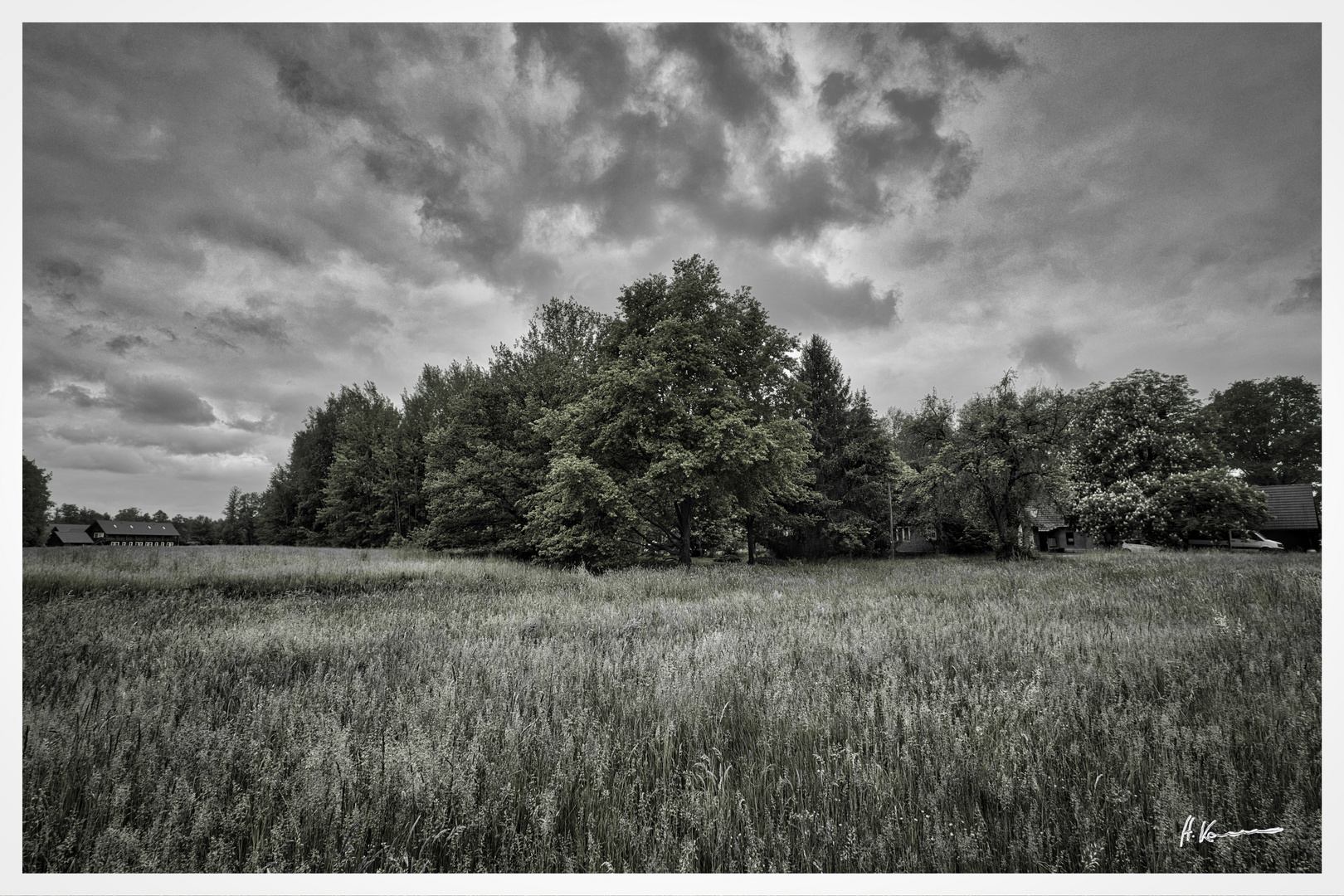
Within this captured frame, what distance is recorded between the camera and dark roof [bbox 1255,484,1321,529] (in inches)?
1184

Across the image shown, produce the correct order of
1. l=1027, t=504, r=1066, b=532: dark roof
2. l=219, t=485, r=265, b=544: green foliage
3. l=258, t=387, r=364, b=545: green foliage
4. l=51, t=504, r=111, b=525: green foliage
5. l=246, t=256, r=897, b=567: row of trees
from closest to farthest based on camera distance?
l=51, t=504, r=111, b=525: green foliage → l=246, t=256, r=897, b=567: row of trees → l=1027, t=504, r=1066, b=532: dark roof → l=258, t=387, r=364, b=545: green foliage → l=219, t=485, r=265, b=544: green foliage

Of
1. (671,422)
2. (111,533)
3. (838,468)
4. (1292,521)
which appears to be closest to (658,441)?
(671,422)

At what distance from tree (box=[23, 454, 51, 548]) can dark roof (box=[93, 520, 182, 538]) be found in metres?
1.58

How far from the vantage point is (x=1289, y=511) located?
3141 cm

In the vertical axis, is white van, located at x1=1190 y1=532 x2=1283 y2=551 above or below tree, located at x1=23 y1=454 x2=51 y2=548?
below

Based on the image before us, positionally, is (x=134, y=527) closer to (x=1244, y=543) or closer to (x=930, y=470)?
(x=930, y=470)

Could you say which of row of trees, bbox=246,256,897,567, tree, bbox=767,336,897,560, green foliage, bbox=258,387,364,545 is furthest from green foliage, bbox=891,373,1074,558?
green foliage, bbox=258,387,364,545

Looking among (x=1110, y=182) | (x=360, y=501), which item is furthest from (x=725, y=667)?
A: (x=360, y=501)

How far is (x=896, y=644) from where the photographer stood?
5.54m

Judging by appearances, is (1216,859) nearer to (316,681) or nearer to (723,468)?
(316,681)

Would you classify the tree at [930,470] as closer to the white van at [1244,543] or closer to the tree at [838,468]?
the tree at [838,468]

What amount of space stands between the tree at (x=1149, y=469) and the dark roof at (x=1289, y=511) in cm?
1016

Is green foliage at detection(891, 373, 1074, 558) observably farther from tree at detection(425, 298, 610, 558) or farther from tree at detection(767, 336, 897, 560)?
tree at detection(425, 298, 610, 558)
